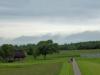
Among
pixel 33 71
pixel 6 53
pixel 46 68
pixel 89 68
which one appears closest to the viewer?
pixel 33 71

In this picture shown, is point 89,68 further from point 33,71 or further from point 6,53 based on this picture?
point 6,53

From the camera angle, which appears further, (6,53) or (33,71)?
(6,53)

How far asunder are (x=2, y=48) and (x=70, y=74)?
93713 mm

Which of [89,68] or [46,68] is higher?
[46,68]

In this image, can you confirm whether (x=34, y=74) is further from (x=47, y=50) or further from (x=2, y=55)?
(x=47, y=50)

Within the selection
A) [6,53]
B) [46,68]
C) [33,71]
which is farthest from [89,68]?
[6,53]

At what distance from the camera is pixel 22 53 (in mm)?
135125

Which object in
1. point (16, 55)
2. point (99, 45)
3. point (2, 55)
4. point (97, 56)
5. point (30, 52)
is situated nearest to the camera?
point (97, 56)

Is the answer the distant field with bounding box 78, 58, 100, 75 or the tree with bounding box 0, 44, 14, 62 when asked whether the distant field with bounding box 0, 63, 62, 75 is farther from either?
the tree with bounding box 0, 44, 14, 62

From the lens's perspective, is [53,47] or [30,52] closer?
[53,47]

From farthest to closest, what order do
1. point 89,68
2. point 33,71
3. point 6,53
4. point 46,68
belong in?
point 6,53
point 46,68
point 89,68
point 33,71

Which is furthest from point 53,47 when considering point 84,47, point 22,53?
point 84,47

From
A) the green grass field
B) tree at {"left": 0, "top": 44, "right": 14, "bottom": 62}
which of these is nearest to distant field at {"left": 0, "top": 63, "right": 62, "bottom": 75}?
the green grass field

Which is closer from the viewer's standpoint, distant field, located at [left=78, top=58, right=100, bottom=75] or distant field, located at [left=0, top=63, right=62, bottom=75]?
distant field, located at [left=78, top=58, right=100, bottom=75]
